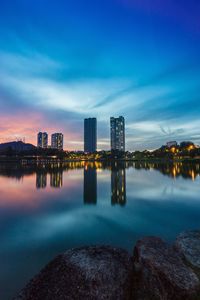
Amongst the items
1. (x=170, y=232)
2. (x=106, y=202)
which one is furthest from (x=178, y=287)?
(x=106, y=202)

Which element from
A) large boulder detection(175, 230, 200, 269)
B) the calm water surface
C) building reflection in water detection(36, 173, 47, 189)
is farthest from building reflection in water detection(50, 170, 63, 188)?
large boulder detection(175, 230, 200, 269)

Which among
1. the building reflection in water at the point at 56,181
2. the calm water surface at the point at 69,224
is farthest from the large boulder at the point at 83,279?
the building reflection in water at the point at 56,181

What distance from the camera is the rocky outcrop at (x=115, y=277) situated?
5.22 metres

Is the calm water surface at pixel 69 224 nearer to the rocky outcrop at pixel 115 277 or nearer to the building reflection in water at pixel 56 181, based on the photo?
the rocky outcrop at pixel 115 277

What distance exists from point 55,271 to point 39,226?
9831 mm

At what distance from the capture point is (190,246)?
7.38 meters

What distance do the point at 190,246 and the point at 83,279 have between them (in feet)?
13.6

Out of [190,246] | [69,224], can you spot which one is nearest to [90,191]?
[69,224]

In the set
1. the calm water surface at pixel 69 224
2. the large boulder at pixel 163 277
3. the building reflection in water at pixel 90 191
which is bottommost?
the building reflection in water at pixel 90 191

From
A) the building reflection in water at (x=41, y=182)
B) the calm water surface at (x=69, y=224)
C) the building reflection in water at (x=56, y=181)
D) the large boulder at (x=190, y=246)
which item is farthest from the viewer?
the building reflection in water at (x=56, y=181)

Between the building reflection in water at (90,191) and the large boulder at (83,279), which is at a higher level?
the large boulder at (83,279)

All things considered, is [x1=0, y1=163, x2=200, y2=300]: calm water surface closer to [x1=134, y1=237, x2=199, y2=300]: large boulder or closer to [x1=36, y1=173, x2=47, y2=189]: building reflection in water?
[x1=134, y1=237, x2=199, y2=300]: large boulder

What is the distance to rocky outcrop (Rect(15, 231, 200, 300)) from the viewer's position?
17.1 ft

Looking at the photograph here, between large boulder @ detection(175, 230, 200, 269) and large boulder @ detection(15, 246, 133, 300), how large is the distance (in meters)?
2.07
